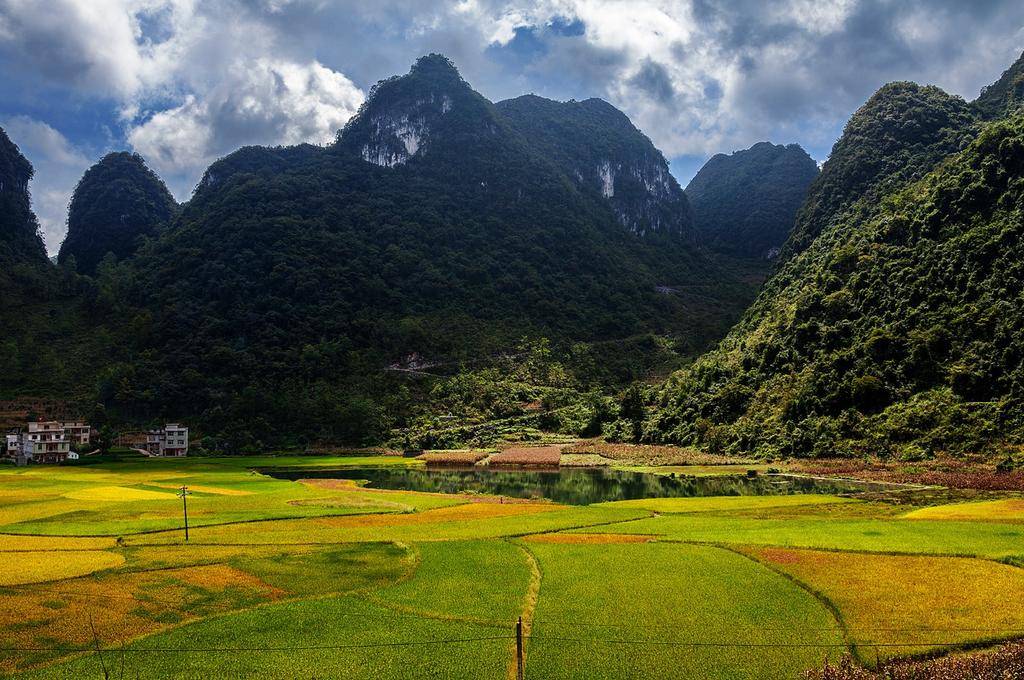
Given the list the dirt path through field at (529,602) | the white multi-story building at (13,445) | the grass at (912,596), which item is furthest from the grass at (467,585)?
the white multi-story building at (13,445)

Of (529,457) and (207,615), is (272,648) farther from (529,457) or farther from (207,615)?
(529,457)

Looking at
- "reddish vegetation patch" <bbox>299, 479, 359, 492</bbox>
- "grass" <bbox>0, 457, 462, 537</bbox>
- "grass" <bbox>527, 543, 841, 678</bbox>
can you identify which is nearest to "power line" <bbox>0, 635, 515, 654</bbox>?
"grass" <bbox>527, 543, 841, 678</bbox>

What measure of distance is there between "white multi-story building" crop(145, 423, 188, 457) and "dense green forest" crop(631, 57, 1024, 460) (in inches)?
2838

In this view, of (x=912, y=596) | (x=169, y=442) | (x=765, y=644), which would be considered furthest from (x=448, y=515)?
(x=169, y=442)

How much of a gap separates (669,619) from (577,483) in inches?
1790

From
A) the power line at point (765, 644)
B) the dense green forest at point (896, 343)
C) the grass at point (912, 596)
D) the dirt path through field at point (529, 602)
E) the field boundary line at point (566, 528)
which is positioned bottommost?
the field boundary line at point (566, 528)

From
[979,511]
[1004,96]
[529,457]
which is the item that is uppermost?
[1004,96]

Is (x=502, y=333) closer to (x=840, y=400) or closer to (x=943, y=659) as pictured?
(x=840, y=400)

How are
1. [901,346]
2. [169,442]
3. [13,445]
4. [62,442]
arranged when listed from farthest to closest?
[169,442] → [62,442] → [13,445] → [901,346]

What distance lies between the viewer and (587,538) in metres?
33.0

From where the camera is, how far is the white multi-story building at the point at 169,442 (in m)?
96.6

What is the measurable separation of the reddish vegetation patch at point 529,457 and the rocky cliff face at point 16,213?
5356 inches

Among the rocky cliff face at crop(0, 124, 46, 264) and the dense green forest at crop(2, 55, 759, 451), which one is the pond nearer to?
the dense green forest at crop(2, 55, 759, 451)

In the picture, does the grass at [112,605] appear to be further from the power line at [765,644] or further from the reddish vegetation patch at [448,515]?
the reddish vegetation patch at [448,515]
